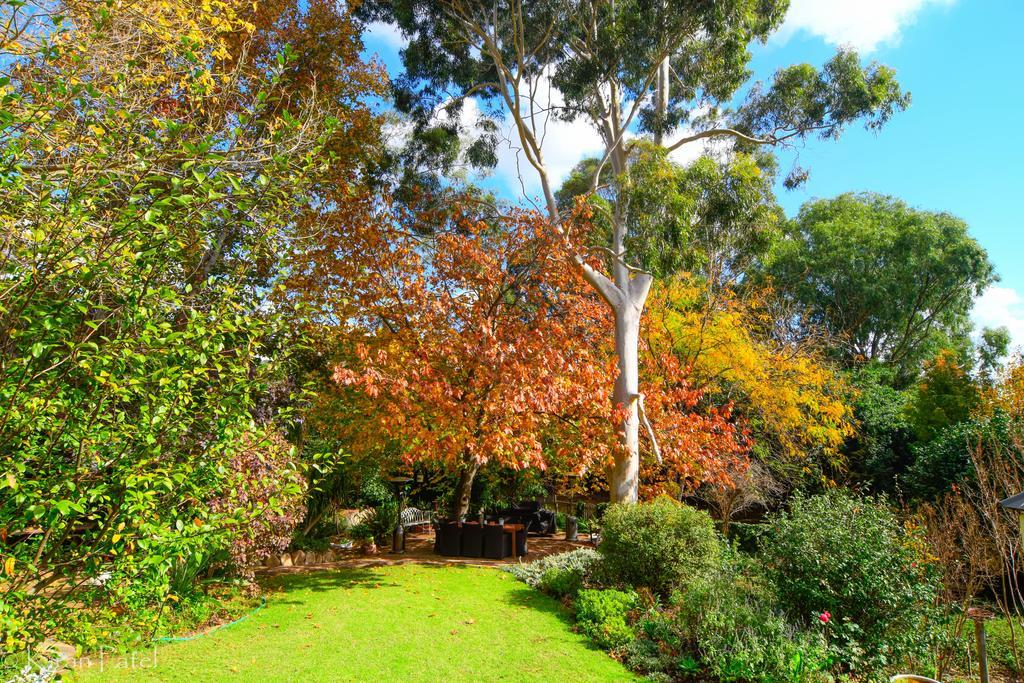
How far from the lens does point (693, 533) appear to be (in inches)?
327

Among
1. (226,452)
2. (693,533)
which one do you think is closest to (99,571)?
(226,452)

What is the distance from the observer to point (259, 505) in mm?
3225

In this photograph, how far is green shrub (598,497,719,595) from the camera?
27.0 feet

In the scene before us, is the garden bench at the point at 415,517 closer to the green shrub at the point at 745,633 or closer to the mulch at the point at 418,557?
the mulch at the point at 418,557

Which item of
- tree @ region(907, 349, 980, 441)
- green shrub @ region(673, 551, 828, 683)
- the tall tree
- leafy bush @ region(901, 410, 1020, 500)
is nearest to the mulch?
the tall tree

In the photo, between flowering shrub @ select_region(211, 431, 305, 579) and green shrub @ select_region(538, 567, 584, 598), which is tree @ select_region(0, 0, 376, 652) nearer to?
flowering shrub @ select_region(211, 431, 305, 579)

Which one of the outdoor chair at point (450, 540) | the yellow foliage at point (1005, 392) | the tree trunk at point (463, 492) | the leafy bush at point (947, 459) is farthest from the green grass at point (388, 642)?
the yellow foliage at point (1005, 392)

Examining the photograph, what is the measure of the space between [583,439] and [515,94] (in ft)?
22.6

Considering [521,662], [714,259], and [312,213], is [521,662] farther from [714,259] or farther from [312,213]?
[714,259]

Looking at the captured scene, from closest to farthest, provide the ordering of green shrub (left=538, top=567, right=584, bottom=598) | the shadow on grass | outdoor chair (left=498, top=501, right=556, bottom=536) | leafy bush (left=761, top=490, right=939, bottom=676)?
leafy bush (left=761, top=490, right=939, bottom=676) < green shrub (left=538, top=567, right=584, bottom=598) < the shadow on grass < outdoor chair (left=498, top=501, right=556, bottom=536)

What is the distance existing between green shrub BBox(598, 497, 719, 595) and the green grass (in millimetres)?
1110

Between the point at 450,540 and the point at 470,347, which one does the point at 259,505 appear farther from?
the point at 450,540

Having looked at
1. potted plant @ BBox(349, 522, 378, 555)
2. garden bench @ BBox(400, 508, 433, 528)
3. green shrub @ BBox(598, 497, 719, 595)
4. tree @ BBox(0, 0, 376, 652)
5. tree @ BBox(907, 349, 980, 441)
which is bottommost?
potted plant @ BBox(349, 522, 378, 555)

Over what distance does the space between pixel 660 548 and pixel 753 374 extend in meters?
7.42
